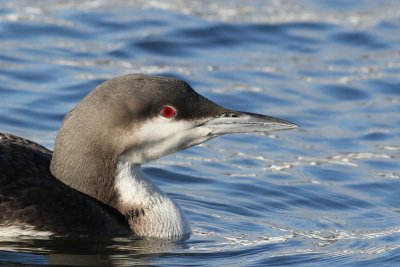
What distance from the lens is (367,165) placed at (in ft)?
34.1

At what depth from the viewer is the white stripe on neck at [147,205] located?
7.69 metres

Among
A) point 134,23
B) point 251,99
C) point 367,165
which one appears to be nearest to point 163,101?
point 367,165

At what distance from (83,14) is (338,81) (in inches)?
141

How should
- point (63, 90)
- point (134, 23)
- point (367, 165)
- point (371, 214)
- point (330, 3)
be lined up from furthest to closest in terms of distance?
point (330, 3) < point (134, 23) < point (63, 90) < point (367, 165) < point (371, 214)

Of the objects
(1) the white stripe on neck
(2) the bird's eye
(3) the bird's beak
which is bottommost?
(1) the white stripe on neck

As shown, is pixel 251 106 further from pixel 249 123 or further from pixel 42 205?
pixel 42 205

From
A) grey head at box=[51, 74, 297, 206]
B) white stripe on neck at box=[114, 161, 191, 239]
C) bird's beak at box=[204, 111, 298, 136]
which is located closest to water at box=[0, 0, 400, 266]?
white stripe on neck at box=[114, 161, 191, 239]

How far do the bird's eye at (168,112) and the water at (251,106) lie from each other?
2.78 ft

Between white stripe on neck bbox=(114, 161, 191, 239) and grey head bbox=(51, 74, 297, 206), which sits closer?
grey head bbox=(51, 74, 297, 206)

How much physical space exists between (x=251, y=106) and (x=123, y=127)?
14.9ft

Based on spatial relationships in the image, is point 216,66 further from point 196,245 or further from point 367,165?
point 196,245

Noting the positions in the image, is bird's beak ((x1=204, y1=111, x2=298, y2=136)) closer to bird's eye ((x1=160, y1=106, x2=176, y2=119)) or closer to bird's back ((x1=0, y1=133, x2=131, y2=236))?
bird's eye ((x1=160, y1=106, x2=176, y2=119))

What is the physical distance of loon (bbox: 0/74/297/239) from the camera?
7.43 meters

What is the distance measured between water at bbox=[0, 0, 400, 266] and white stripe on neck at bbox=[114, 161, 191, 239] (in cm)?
11
